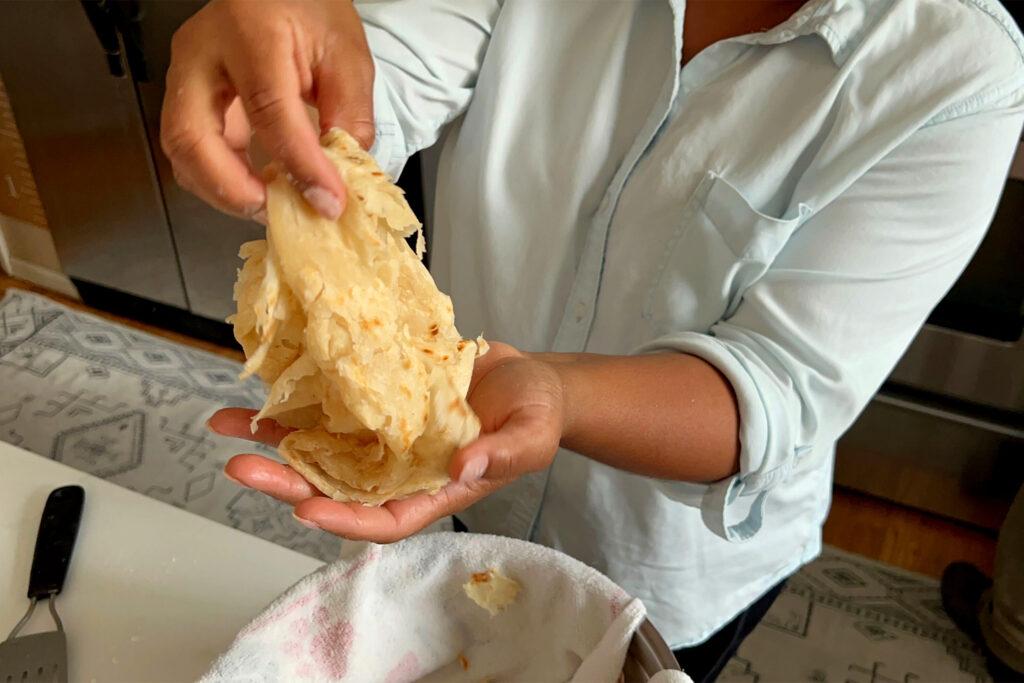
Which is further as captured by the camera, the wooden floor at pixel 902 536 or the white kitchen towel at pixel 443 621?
the wooden floor at pixel 902 536

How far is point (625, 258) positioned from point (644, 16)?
0.68 feet

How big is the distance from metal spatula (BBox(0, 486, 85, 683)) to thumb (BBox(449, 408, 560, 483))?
369 millimetres

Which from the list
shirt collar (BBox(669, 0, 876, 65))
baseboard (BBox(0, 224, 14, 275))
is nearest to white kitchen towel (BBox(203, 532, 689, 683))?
shirt collar (BBox(669, 0, 876, 65))

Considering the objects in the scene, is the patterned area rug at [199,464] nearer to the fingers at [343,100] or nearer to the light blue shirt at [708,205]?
the light blue shirt at [708,205]

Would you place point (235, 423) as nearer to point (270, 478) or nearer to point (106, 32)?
point (270, 478)

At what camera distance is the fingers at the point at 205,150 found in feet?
1.60

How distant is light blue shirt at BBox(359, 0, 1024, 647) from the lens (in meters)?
0.61

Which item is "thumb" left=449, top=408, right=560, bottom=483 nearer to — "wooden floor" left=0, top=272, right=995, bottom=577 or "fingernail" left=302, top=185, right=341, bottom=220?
"fingernail" left=302, top=185, right=341, bottom=220

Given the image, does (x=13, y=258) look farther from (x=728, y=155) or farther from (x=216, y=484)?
(x=728, y=155)

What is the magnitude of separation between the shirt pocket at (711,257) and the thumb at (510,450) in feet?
0.72

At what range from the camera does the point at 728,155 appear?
665 millimetres

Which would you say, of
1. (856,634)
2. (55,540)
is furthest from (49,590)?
(856,634)

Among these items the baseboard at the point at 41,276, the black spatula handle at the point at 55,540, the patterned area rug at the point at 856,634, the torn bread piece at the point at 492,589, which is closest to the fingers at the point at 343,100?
the torn bread piece at the point at 492,589

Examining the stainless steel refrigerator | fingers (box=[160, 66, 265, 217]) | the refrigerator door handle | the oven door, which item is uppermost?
fingers (box=[160, 66, 265, 217])
